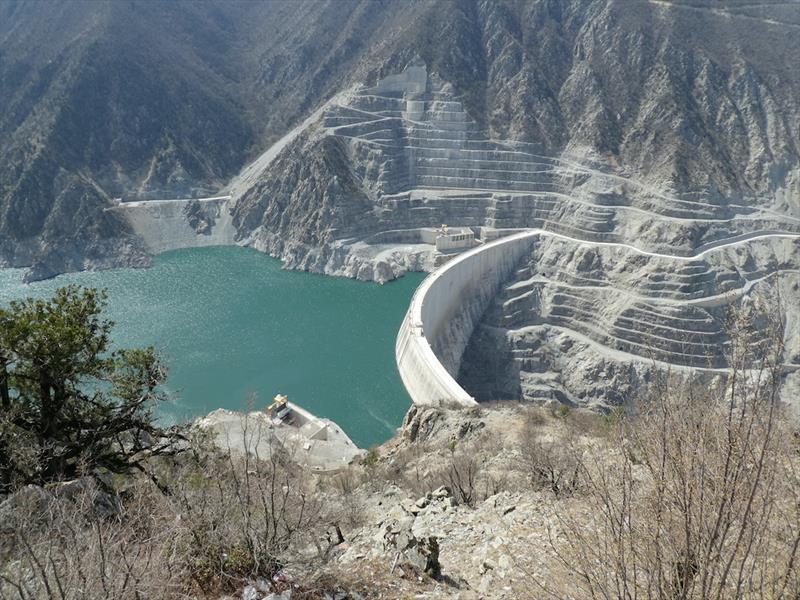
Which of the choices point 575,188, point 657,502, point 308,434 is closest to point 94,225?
point 308,434

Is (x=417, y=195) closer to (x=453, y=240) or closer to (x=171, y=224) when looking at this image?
(x=453, y=240)

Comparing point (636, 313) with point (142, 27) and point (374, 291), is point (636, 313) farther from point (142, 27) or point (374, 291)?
point (142, 27)

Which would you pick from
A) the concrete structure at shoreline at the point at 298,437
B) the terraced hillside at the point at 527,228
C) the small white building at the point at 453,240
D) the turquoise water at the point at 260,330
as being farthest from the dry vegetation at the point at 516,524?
the small white building at the point at 453,240

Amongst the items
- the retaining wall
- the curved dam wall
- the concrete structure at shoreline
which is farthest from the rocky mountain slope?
the concrete structure at shoreline

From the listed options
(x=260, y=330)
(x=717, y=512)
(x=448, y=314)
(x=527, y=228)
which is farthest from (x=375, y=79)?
(x=717, y=512)

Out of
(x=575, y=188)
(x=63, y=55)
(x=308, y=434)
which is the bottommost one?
(x=308, y=434)

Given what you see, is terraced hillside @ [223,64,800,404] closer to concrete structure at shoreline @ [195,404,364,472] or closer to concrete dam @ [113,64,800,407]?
Result: concrete dam @ [113,64,800,407]
